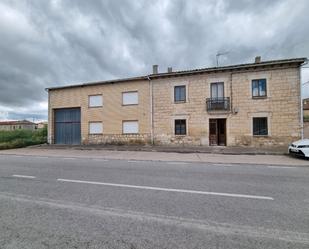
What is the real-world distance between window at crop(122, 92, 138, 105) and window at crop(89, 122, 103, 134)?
A: 3.43m

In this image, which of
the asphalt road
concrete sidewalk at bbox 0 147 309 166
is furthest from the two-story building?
the asphalt road

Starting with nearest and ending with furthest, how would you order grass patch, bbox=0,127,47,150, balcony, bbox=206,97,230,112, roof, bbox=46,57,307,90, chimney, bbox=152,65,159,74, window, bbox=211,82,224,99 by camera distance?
roof, bbox=46,57,307,90 < balcony, bbox=206,97,230,112 < window, bbox=211,82,224,99 < grass patch, bbox=0,127,47,150 < chimney, bbox=152,65,159,74

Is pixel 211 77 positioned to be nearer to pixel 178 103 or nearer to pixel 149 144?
pixel 178 103

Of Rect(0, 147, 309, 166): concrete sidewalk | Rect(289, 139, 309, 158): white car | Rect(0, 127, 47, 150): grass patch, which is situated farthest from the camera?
Rect(0, 127, 47, 150): grass patch

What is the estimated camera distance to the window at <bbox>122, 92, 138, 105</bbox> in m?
16.6

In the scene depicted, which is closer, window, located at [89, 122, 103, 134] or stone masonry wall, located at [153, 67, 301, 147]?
stone masonry wall, located at [153, 67, 301, 147]

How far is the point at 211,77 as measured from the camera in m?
14.6

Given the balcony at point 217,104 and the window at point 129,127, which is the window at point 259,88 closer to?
the balcony at point 217,104

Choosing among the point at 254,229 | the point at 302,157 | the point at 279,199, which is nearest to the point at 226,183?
the point at 279,199

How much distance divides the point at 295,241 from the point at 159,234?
1.84 meters

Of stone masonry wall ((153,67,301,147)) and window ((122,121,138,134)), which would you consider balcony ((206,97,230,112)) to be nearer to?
stone masonry wall ((153,67,301,147))

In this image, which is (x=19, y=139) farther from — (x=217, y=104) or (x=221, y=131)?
(x=221, y=131)

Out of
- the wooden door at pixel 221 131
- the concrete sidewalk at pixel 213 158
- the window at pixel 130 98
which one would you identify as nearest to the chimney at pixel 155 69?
the window at pixel 130 98

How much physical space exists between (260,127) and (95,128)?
49.4ft
